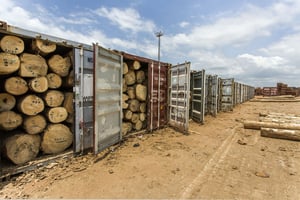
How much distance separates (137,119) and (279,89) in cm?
2900

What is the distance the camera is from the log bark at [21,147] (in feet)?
8.85

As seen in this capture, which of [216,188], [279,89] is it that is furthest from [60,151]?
[279,89]

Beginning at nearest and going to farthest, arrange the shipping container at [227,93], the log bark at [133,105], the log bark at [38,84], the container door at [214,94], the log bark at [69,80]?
the log bark at [38,84], the log bark at [69,80], the log bark at [133,105], the container door at [214,94], the shipping container at [227,93]

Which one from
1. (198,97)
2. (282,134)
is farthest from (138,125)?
(282,134)

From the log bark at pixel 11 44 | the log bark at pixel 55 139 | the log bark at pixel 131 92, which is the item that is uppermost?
the log bark at pixel 11 44

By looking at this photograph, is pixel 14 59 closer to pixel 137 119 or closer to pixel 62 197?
pixel 62 197

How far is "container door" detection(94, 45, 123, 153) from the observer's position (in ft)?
10.8

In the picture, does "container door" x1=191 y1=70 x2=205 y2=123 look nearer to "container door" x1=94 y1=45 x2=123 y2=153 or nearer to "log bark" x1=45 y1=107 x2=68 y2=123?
"container door" x1=94 y1=45 x2=123 y2=153

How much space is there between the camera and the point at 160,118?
223 inches

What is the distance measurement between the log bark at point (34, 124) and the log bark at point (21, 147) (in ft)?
0.33

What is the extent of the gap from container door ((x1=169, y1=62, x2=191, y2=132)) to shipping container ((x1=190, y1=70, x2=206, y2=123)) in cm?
138

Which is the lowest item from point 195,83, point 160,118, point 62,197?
point 62,197

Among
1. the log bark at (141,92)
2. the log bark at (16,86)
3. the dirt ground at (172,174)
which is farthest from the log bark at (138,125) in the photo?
the log bark at (16,86)

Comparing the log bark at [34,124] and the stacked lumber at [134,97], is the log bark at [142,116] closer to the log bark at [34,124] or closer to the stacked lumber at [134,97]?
the stacked lumber at [134,97]
